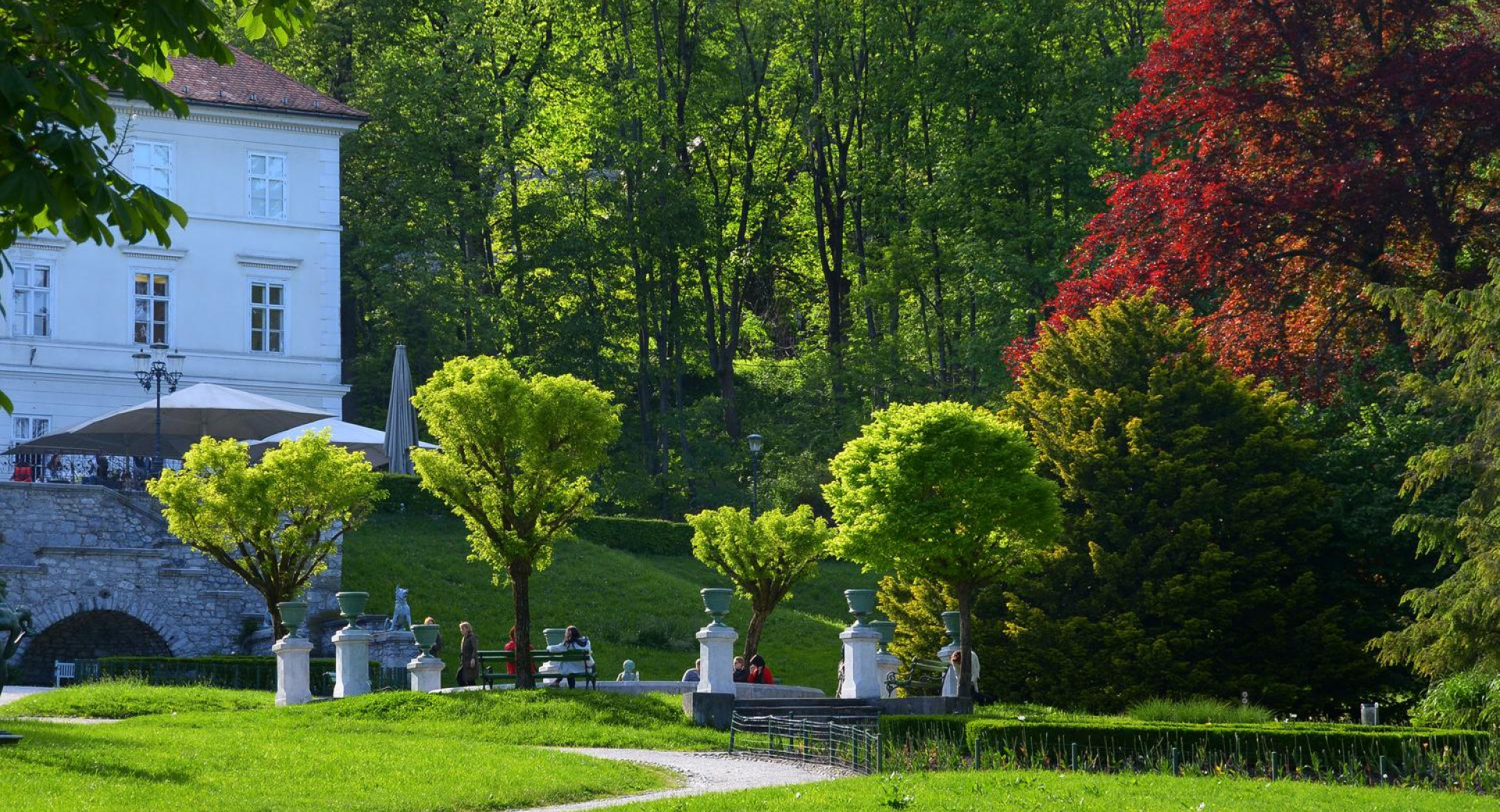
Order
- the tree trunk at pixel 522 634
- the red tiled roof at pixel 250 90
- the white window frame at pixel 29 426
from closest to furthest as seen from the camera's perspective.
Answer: the tree trunk at pixel 522 634 < the white window frame at pixel 29 426 < the red tiled roof at pixel 250 90

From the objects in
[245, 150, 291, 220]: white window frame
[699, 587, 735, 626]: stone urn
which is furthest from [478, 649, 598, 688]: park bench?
[245, 150, 291, 220]: white window frame

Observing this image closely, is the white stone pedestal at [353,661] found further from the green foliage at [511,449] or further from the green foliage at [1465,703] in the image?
the green foliage at [1465,703]

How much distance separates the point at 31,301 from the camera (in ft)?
136

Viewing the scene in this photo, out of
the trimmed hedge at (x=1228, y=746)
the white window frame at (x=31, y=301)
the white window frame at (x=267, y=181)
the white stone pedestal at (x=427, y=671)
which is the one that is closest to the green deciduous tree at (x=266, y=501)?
the white stone pedestal at (x=427, y=671)

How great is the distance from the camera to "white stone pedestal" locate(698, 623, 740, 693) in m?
23.3

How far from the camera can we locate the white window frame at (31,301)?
A: 41250 mm

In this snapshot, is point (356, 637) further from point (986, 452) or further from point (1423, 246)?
point (1423, 246)

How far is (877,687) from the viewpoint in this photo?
23250 millimetres

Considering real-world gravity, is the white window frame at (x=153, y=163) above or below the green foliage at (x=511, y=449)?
above

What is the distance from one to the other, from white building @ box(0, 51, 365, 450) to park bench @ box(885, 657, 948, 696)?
74.3ft

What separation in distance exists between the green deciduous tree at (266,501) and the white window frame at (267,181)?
57.5 ft

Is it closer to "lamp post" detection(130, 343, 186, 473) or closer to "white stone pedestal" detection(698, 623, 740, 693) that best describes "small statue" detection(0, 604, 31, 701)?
"white stone pedestal" detection(698, 623, 740, 693)

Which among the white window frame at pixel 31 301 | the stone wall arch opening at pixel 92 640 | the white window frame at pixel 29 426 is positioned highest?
the white window frame at pixel 31 301

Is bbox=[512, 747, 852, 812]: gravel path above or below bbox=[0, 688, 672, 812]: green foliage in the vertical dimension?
below
